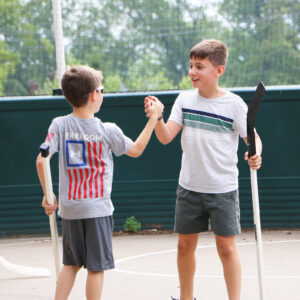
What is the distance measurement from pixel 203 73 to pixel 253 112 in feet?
1.56

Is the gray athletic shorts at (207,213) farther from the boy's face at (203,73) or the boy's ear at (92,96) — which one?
the boy's ear at (92,96)

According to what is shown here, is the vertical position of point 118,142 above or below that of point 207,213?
above

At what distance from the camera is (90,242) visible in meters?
3.94

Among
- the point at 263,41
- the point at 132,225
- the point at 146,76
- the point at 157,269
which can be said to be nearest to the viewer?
the point at 157,269

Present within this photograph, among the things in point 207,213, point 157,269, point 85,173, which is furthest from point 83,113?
point 157,269

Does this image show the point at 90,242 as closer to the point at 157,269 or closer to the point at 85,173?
the point at 85,173

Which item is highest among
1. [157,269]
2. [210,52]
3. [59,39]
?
[59,39]

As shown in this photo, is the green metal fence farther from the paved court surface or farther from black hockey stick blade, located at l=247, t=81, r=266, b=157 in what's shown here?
black hockey stick blade, located at l=247, t=81, r=266, b=157

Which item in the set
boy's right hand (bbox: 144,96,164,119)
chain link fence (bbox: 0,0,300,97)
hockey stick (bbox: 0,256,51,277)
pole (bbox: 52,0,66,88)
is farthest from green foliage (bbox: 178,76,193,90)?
boy's right hand (bbox: 144,96,164,119)

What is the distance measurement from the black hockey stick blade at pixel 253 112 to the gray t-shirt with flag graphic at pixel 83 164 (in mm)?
767

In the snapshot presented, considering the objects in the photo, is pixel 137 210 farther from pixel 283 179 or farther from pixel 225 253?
pixel 225 253

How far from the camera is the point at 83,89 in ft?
13.0

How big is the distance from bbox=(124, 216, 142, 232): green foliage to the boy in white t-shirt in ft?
10.8

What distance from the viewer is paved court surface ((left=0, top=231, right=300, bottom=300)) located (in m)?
5.14
